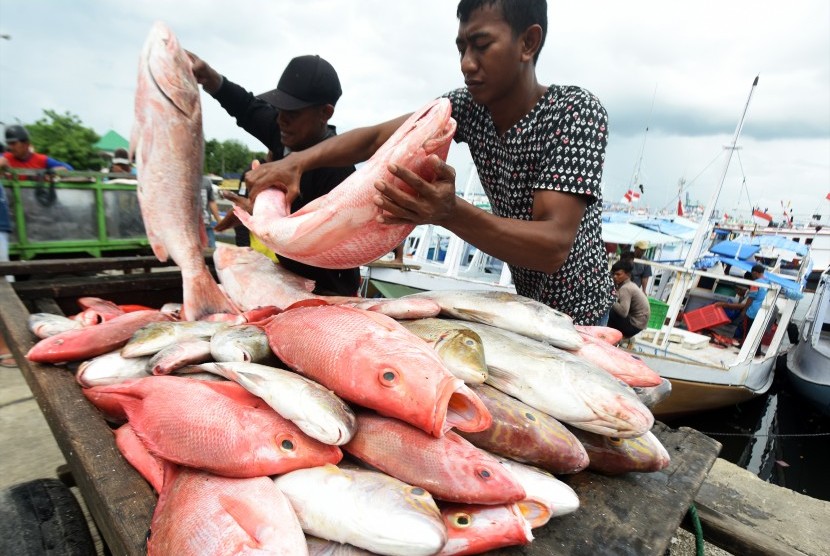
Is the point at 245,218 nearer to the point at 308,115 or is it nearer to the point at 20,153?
the point at 308,115

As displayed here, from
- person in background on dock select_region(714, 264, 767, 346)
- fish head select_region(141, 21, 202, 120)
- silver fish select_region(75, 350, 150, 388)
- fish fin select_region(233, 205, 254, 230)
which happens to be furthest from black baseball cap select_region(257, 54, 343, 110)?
person in background on dock select_region(714, 264, 767, 346)

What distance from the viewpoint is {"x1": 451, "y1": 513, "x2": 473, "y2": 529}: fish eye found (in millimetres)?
1096

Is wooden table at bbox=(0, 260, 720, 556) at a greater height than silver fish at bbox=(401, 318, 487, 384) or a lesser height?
lesser

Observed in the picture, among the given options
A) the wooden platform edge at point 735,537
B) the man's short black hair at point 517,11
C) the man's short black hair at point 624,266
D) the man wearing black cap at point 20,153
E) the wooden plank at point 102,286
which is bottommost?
the wooden platform edge at point 735,537

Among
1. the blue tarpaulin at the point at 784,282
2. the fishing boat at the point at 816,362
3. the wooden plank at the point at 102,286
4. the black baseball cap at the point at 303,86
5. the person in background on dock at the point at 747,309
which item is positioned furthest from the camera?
the person in background on dock at the point at 747,309

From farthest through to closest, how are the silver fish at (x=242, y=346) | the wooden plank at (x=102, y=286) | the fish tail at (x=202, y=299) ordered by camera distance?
the wooden plank at (x=102, y=286) → the fish tail at (x=202, y=299) → the silver fish at (x=242, y=346)

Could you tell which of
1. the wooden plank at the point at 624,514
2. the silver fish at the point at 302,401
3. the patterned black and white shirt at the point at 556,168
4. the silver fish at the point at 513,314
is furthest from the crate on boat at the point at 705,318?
the silver fish at the point at 302,401

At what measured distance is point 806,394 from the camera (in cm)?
1164

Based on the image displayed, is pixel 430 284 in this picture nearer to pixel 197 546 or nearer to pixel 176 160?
pixel 176 160

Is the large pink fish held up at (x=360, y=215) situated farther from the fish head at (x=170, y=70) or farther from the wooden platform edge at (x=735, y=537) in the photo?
the wooden platform edge at (x=735, y=537)

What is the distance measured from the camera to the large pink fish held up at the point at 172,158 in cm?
228

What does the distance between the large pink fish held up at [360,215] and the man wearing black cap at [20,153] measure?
7471 mm

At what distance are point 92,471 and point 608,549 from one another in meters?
1.42

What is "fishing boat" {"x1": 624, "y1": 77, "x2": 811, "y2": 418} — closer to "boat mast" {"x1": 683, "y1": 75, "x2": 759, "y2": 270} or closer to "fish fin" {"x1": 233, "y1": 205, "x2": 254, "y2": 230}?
"boat mast" {"x1": 683, "y1": 75, "x2": 759, "y2": 270}
